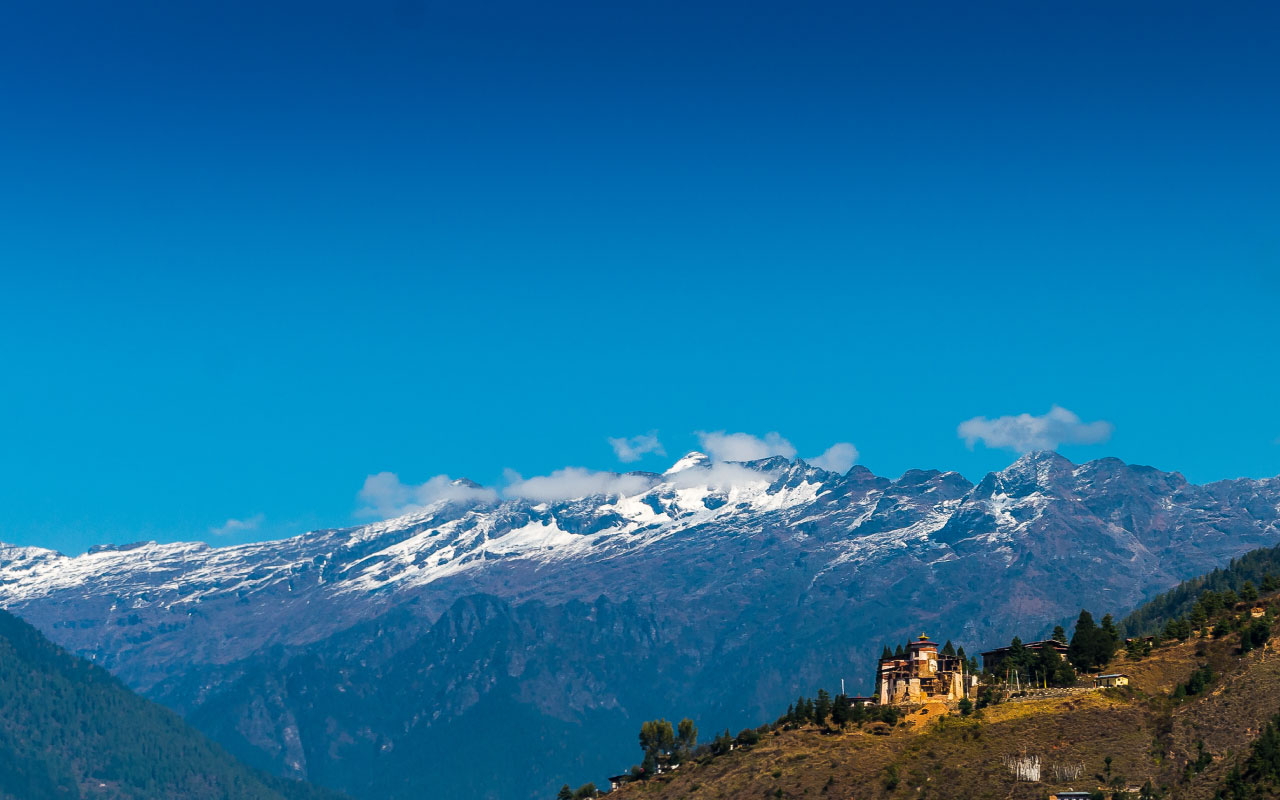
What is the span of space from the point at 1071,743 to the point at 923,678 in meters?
28.3

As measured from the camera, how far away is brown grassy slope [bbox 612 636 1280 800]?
14462 centimetres

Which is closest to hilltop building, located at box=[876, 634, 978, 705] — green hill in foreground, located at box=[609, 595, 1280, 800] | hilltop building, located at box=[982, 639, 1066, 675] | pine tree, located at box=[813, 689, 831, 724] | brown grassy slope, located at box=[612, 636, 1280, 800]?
hilltop building, located at box=[982, 639, 1066, 675]

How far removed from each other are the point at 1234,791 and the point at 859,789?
3364 centimetres

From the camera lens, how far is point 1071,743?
148750 millimetres

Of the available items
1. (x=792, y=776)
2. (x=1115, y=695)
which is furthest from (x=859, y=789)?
(x=1115, y=695)

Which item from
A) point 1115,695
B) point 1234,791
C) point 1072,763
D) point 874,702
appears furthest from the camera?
point 874,702

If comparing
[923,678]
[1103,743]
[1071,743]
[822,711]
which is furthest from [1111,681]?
[822,711]

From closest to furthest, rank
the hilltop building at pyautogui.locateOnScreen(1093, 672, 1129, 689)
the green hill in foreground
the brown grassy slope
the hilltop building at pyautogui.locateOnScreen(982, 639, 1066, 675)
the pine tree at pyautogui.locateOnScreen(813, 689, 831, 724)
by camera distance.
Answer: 1. the green hill in foreground
2. the brown grassy slope
3. the hilltop building at pyautogui.locateOnScreen(1093, 672, 1129, 689)
4. the pine tree at pyautogui.locateOnScreen(813, 689, 831, 724)
5. the hilltop building at pyautogui.locateOnScreen(982, 639, 1066, 675)

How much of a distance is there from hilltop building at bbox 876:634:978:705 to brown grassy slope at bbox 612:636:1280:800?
9.33m

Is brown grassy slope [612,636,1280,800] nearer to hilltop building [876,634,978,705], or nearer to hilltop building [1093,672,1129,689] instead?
hilltop building [1093,672,1129,689]

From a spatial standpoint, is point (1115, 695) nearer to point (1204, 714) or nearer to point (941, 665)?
point (1204, 714)

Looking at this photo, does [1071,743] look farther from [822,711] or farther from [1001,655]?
[822,711]

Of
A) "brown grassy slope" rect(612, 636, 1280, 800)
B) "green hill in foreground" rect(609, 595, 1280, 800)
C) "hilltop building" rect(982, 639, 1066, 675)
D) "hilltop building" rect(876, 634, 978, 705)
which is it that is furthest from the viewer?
"hilltop building" rect(982, 639, 1066, 675)

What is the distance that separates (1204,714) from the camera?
489 feet
